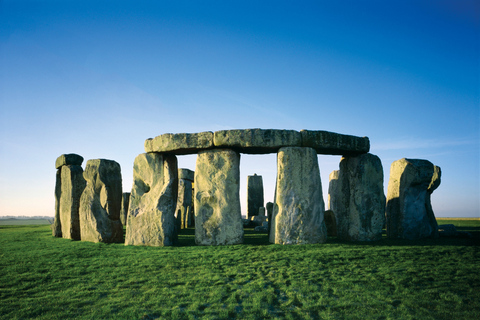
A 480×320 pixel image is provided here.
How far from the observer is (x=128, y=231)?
7.71 metres

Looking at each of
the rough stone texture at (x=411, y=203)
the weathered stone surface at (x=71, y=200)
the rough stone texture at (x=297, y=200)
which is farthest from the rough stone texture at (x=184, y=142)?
the rough stone texture at (x=411, y=203)

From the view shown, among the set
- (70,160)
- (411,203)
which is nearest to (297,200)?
(411,203)

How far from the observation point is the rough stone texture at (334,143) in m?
7.51

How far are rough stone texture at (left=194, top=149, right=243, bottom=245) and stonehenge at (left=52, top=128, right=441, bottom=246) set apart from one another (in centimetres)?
2

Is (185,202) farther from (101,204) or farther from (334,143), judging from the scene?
(334,143)

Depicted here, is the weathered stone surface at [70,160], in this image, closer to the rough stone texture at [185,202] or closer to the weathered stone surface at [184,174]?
the rough stone texture at [185,202]

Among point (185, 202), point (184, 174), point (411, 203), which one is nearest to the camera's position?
point (411, 203)

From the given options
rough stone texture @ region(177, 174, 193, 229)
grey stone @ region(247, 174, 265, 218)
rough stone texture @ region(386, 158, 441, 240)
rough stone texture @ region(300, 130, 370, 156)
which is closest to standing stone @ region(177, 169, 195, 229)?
rough stone texture @ region(177, 174, 193, 229)

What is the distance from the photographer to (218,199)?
7348 millimetres

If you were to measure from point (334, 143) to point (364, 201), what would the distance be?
5.66ft

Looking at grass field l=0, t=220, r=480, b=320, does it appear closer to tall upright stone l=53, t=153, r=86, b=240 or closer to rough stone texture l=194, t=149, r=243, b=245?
rough stone texture l=194, t=149, r=243, b=245

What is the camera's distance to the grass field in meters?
3.39

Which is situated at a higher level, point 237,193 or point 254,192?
point 237,193

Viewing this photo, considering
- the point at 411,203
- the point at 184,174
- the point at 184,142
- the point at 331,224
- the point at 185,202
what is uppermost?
the point at 184,142
